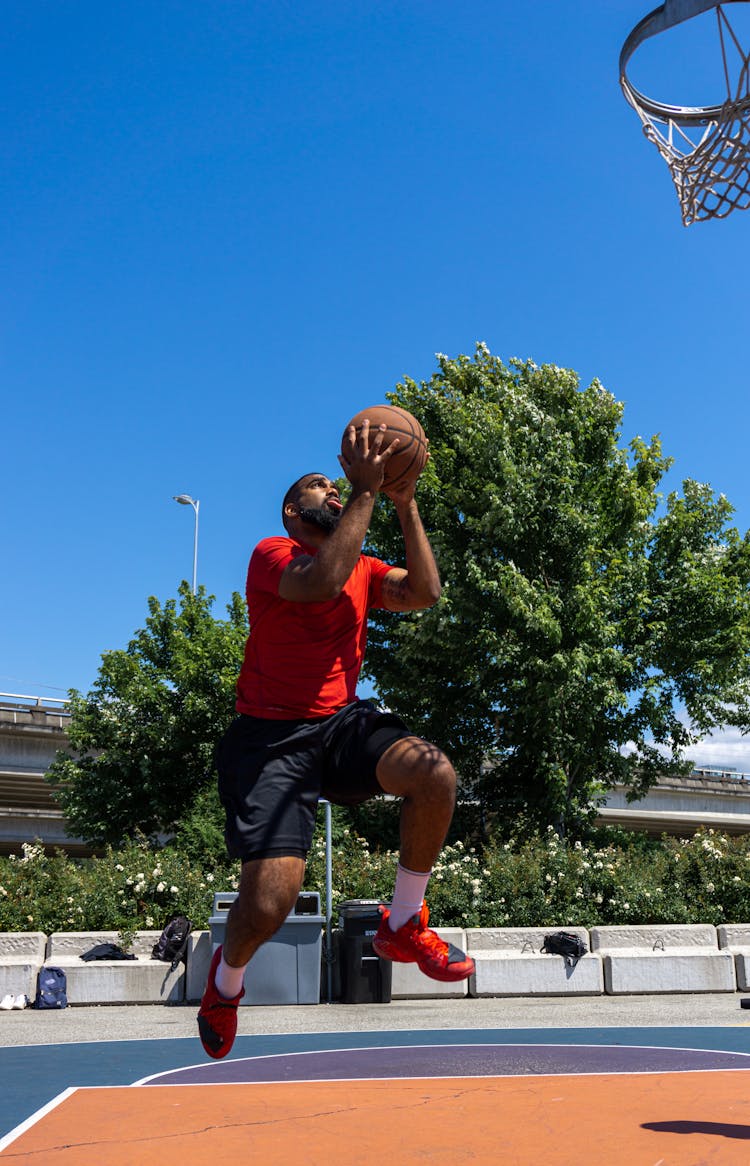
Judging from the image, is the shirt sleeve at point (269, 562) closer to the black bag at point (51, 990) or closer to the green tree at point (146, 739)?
the black bag at point (51, 990)

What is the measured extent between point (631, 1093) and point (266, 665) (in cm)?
548

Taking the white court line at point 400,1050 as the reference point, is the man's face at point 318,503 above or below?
above

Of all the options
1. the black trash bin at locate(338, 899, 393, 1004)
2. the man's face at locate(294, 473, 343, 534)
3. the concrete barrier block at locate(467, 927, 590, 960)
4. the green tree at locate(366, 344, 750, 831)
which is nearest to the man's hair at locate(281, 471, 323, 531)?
the man's face at locate(294, 473, 343, 534)

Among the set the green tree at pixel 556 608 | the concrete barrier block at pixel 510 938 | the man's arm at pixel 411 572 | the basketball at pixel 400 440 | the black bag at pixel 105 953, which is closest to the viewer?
the basketball at pixel 400 440

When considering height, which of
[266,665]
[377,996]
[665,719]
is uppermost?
[665,719]

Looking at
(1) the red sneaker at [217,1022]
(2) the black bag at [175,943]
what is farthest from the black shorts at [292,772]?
(2) the black bag at [175,943]

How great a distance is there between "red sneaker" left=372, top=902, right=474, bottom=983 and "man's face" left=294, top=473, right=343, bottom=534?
5.57 ft

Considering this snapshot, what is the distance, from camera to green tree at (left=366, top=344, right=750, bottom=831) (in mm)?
24406

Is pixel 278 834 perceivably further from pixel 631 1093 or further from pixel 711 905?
pixel 711 905

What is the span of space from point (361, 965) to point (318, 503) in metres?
11.9

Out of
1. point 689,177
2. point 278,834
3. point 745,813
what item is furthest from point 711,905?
point 745,813

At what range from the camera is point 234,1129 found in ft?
21.9

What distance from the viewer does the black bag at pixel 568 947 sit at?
1574 cm

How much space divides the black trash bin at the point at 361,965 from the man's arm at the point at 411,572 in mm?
11151
